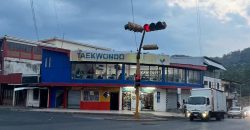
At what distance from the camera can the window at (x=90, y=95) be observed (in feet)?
175

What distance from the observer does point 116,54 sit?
52.9 meters

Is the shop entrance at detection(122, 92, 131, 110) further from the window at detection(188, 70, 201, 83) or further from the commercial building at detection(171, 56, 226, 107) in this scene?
the commercial building at detection(171, 56, 226, 107)

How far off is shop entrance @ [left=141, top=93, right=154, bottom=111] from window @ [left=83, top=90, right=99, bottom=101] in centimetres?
631

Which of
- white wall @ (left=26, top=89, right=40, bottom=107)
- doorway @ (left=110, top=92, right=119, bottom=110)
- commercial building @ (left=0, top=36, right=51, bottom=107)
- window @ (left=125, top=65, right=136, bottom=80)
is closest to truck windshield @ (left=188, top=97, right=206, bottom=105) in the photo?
window @ (left=125, top=65, right=136, bottom=80)

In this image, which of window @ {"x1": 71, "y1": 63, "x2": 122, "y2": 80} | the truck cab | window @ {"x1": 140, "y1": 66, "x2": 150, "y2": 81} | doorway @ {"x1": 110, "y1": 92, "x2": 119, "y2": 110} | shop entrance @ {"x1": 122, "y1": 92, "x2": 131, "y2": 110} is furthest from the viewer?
window @ {"x1": 140, "y1": 66, "x2": 150, "y2": 81}

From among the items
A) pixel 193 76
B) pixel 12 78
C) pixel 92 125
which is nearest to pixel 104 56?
pixel 193 76

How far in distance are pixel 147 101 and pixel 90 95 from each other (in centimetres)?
784

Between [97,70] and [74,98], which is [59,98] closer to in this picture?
[74,98]

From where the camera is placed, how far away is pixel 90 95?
5359 cm

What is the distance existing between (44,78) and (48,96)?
2764mm

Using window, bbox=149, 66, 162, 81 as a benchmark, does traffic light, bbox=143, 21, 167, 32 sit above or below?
above

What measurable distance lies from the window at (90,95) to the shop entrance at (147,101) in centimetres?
631

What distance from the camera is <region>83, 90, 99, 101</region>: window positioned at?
175ft

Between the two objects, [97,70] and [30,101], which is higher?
[97,70]
